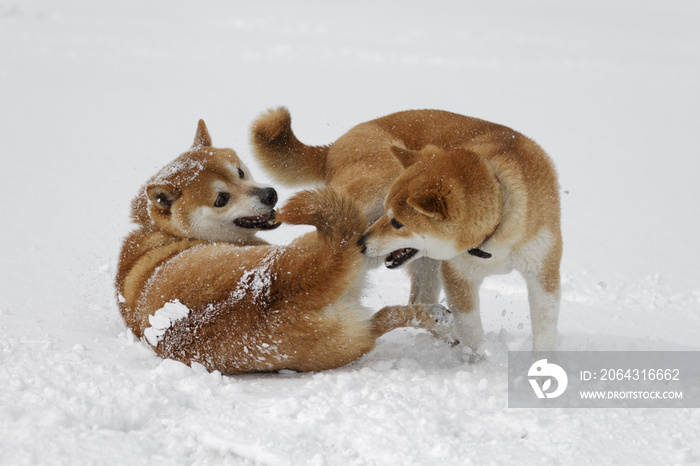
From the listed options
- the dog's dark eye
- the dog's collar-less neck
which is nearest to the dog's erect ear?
the dog's dark eye

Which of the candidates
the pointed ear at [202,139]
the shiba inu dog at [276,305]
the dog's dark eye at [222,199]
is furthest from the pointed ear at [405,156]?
the pointed ear at [202,139]

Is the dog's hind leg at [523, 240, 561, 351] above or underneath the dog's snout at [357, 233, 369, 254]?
underneath

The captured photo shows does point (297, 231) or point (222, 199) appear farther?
point (297, 231)

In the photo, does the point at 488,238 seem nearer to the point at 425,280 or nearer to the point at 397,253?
the point at 397,253

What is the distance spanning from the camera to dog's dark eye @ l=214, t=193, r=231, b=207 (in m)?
4.32

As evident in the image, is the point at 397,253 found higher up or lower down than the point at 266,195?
lower down

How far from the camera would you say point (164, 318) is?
337 centimetres

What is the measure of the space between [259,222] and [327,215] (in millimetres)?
1378

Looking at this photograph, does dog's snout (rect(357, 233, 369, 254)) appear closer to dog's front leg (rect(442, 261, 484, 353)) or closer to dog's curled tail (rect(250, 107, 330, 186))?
dog's front leg (rect(442, 261, 484, 353))

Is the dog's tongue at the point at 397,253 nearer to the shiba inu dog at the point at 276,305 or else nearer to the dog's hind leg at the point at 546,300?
the shiba inu dog at the point at 276,305

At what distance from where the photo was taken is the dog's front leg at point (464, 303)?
12.3 ft

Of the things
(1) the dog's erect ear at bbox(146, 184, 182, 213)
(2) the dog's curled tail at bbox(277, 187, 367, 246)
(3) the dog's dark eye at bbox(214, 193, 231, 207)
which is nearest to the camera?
(2) the dog's curled tail at bbox(277, 187, 367, 246)

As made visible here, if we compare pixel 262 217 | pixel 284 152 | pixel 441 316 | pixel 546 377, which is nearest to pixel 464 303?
pixel 441 316

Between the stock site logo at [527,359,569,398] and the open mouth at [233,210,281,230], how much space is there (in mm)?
1922
